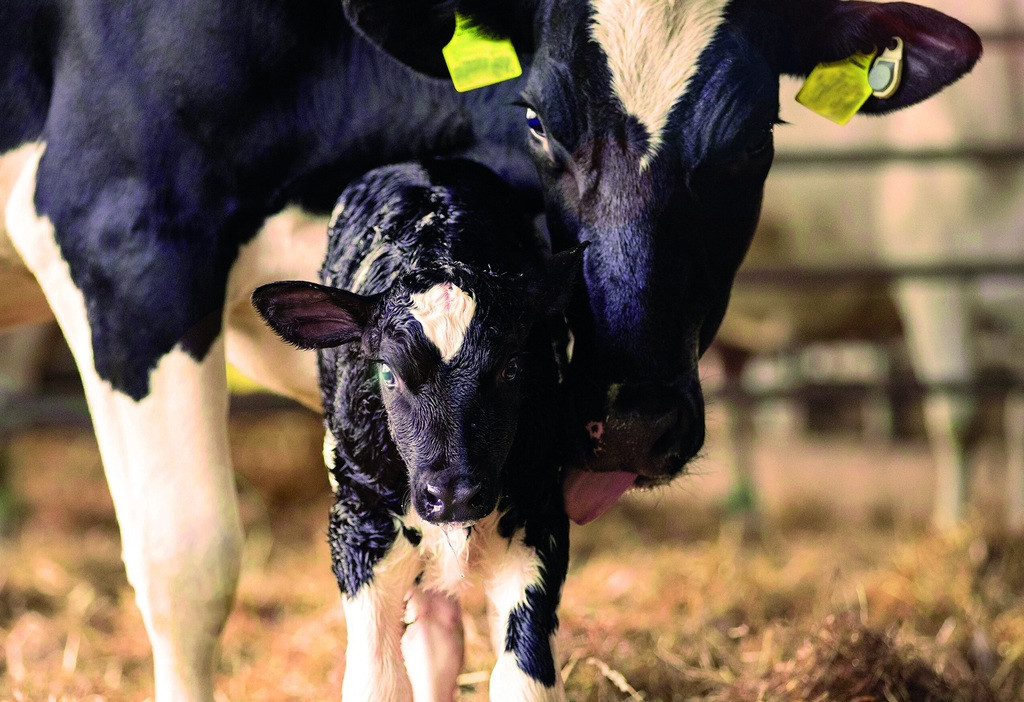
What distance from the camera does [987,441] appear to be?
5.31 metres

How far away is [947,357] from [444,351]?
12.4 ft

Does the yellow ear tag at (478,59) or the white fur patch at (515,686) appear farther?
the yellow ear tag at (478,59)

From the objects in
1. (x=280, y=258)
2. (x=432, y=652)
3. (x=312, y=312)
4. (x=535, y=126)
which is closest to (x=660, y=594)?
(x=432, y=652)

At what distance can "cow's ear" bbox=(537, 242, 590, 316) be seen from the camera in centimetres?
176

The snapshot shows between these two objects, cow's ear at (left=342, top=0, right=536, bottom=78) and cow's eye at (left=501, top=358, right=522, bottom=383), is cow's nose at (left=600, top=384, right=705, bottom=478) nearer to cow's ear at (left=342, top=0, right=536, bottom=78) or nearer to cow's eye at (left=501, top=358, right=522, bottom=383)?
cow's eye at (left=501, top=358, right=522, bottom=383)

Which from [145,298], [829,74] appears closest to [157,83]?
[145,298]

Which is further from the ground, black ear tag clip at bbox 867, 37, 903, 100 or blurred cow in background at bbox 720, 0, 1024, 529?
black ear tag clip at bbox 867, 37, 903, 100

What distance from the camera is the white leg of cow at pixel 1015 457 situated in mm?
4672

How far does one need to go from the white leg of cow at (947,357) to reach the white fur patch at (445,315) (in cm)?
365

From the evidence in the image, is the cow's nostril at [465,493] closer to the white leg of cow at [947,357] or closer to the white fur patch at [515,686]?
the white fur patch at [515,686]

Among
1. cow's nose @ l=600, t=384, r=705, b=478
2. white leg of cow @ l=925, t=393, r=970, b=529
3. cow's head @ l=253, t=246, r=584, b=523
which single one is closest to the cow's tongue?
cow's nose @ l=600, t=384, r=705, b=478

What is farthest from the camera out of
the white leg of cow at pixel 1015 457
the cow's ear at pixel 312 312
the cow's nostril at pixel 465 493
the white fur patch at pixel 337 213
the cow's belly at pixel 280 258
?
the white leg of cow at pixel 1015 457

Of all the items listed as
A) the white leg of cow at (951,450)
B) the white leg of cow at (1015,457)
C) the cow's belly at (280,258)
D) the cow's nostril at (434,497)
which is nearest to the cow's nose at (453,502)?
the cow's nostril at (434,497)

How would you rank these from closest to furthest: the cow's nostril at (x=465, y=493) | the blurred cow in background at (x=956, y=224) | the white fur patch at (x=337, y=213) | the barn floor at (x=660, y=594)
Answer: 1. the cow's nostril at (x=465, y=493)
2. the white fur patch at (x=337, y=213)
3. the barn floor at (x=660, y=594)
4. the blurred cow in background at (x=956, y=224)
